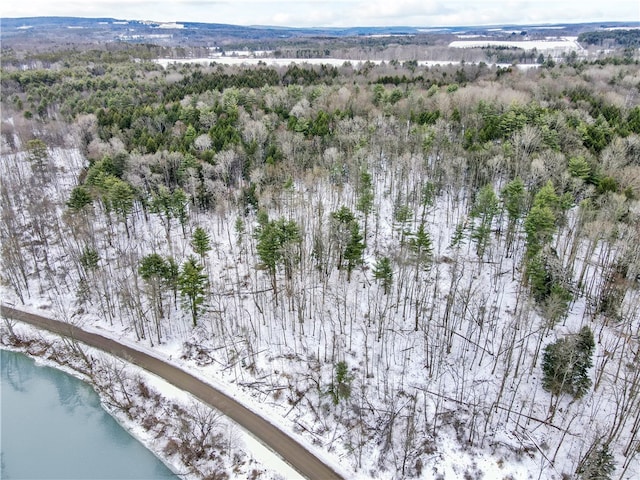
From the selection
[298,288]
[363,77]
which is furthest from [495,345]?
[363,77]

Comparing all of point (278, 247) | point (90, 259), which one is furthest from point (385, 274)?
point (90, 259)

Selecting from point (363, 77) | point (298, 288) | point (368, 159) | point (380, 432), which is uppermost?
point (363, 77)

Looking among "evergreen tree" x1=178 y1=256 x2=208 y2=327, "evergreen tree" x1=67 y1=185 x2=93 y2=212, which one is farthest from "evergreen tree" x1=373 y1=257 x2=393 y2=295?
"evergreen tree" x1=67 y1=185 x2=93 y2=212

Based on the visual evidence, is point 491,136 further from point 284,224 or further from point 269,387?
point 269,387

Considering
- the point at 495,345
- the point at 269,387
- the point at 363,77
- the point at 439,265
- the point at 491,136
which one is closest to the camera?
the point at 269,387

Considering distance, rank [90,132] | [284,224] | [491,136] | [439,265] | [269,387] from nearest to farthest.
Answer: [269,387]
[284,224]
[439,265]
[491,136]
[90,132]

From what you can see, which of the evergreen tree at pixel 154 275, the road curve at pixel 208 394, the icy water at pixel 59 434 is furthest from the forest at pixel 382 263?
the icy water at pixel 59 434

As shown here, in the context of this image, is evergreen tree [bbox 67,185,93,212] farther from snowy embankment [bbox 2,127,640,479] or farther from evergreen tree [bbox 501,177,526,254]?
evergreen tree [bbox 501,177,526,254]
